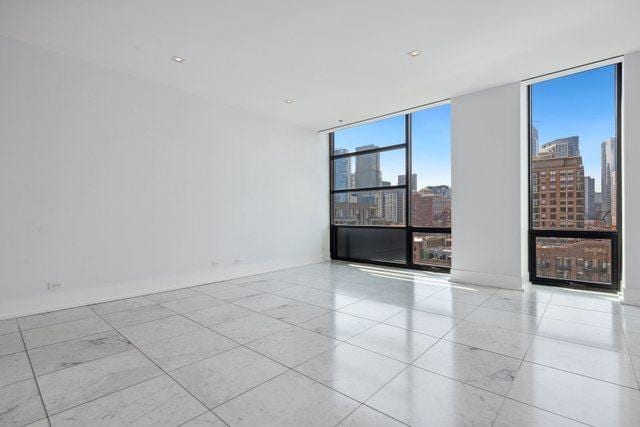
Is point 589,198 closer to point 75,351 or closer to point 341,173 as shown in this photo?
point 341,173

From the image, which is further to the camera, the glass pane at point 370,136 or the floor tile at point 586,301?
the glass pane at point 370,136

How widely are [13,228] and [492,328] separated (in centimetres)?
513

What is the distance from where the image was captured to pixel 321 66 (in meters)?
3.93

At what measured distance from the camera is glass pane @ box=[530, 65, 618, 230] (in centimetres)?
409

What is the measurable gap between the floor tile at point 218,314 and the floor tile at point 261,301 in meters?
0.13

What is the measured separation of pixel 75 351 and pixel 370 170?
548cm

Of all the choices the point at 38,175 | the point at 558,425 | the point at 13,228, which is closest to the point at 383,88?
the point at 558,425

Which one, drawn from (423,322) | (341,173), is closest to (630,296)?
(423,322)

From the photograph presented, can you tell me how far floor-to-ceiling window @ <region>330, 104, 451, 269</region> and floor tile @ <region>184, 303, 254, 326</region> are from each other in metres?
3.57

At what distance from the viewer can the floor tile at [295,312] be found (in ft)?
10.7

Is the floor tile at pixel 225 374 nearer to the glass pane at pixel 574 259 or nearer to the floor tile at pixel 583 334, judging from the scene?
the floor tile at pixel 583 334

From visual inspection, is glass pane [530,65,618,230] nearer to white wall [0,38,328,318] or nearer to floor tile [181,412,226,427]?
white wall [0,38,328,318]

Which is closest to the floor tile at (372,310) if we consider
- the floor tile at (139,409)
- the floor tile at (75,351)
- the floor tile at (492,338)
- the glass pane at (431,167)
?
the floor tile at (492,338)

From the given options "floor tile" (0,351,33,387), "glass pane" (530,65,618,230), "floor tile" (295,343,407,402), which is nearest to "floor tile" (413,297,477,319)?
"floor tile" (295,343,407,402)
